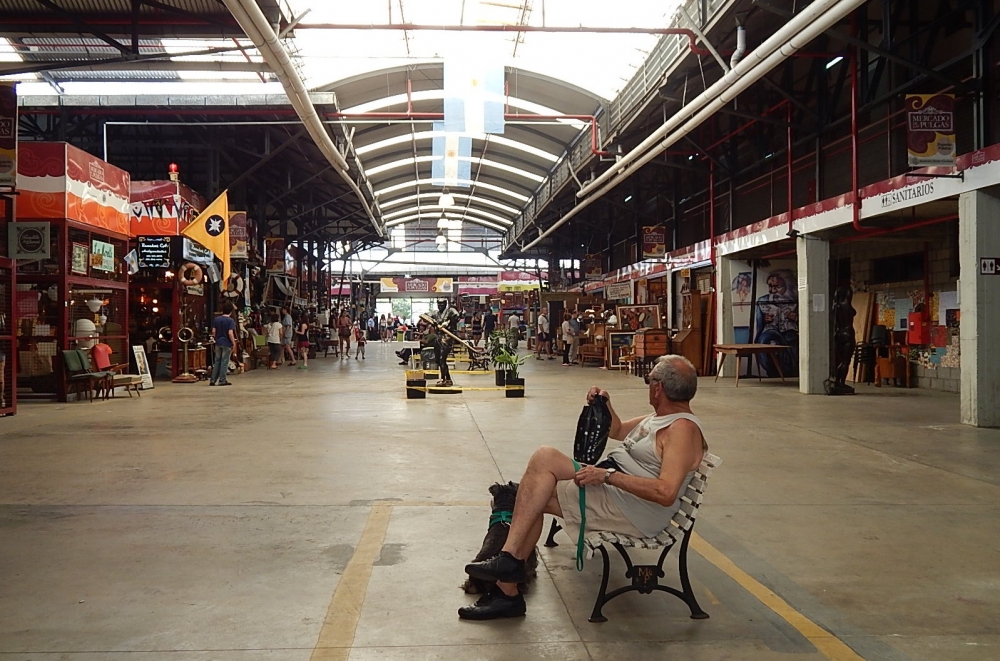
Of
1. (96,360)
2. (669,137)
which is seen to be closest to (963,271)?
(669,137)

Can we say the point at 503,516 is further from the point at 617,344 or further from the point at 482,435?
the point at 617,344

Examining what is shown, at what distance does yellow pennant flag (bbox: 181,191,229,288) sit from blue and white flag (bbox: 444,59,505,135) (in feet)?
21.7

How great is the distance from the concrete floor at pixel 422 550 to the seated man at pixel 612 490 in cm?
22

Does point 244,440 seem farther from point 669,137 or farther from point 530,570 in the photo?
point 669,137

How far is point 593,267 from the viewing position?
32719mm

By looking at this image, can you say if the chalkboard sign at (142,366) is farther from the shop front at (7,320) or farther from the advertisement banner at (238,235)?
the advertisement banner at (238,235)

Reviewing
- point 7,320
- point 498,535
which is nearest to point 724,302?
point 7,320

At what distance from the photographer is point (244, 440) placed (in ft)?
28.5

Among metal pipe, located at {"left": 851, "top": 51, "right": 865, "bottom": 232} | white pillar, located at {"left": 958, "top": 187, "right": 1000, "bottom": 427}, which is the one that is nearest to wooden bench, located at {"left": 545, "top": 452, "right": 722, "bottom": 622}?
white pillar, located at {"left": 958, "top": 187, "right": 1000, "bottom": 427}

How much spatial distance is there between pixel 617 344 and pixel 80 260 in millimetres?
13345

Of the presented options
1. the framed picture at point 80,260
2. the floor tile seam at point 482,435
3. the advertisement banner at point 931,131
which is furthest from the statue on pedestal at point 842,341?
the framed picture at point 80,260

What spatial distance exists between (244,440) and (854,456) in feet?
20.6

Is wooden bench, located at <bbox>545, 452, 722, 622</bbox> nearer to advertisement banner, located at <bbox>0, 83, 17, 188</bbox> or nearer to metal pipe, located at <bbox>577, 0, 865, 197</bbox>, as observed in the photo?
metal pipe, located at <bbox>577, 0, 865, 197</bbox>

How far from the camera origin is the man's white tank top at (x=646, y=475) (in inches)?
138
